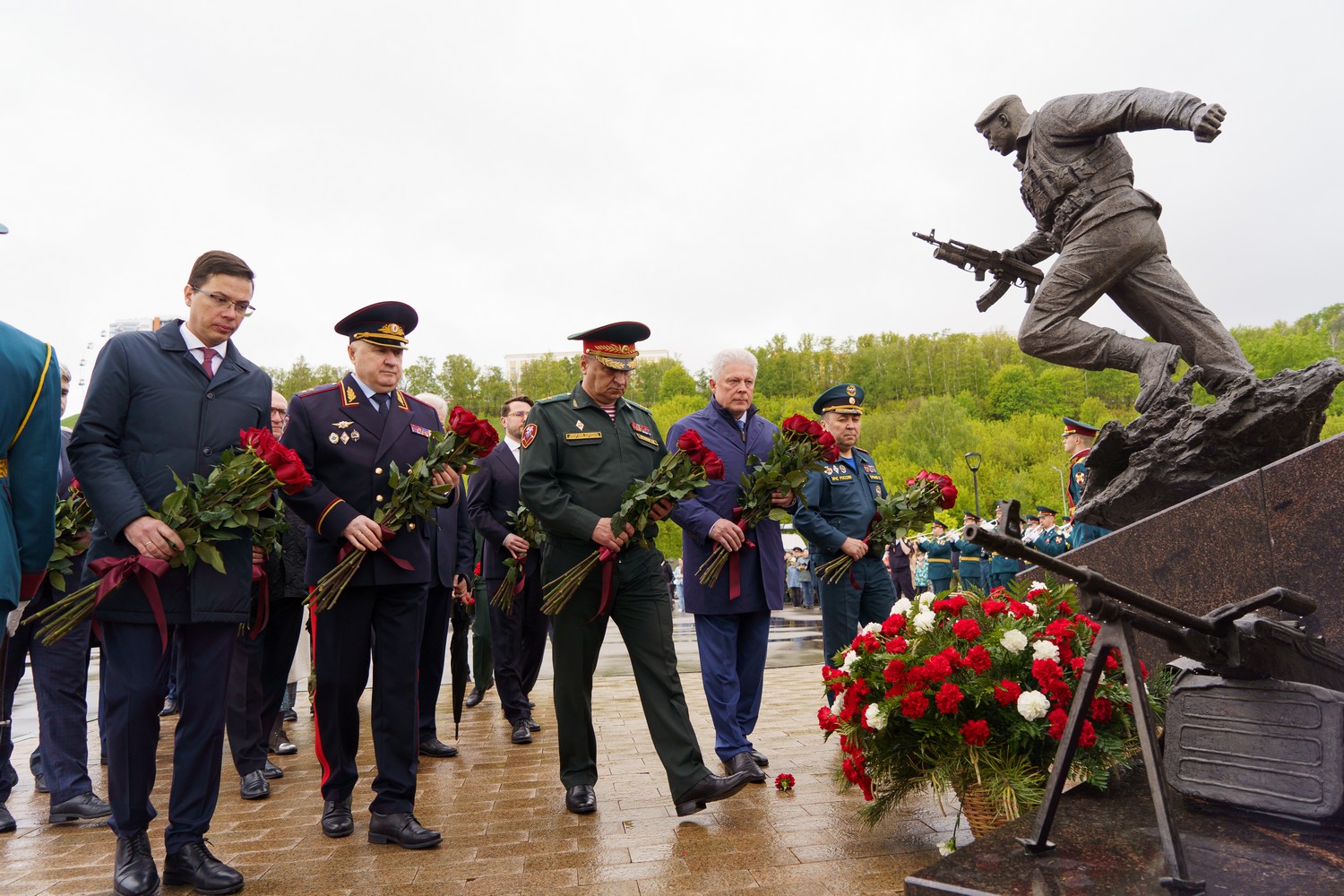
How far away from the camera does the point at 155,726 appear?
3.58 metres

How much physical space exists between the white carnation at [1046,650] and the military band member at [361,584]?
8.25ft

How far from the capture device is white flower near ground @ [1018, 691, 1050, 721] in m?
3.23

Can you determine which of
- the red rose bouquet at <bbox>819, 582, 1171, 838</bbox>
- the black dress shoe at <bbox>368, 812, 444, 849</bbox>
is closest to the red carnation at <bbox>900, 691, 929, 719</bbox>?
the red rose bouquet at <bbox>819, 582, 1171, 838</bbox>

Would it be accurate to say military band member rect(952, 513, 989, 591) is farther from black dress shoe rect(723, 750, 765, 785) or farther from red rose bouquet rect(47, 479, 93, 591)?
red rose bouquet rect(47, 479, 93, 591)

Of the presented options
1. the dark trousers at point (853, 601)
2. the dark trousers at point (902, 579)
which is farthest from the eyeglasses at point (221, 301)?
the dark trousers at point (902, 579)

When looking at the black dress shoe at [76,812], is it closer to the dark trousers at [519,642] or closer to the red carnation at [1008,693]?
the dark trousers at [519,642]

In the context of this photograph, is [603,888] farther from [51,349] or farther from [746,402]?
[746,402]

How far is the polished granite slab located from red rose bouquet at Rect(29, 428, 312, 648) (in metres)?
2.61

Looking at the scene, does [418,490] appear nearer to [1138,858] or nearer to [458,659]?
[458,659]

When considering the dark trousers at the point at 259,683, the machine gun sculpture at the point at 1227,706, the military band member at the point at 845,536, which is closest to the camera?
the machine gun sculpture at the point at 1227,706

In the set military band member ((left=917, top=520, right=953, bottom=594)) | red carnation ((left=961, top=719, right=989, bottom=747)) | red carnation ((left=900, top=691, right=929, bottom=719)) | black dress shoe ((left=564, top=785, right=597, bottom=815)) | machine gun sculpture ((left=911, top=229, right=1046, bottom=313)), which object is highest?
machine gun sculpture ((left=911, top=229, right=1046, bottom=313))

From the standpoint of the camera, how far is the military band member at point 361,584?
4.12m

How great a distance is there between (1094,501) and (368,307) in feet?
12.8

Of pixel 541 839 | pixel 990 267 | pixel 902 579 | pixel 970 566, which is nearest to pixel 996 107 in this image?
pixel 990 267
